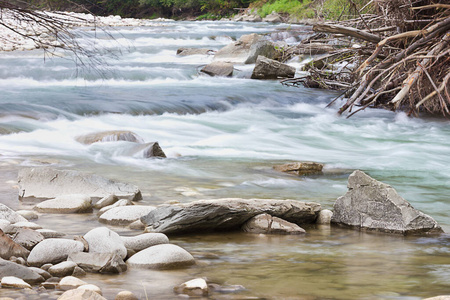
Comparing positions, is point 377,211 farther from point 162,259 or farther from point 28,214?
point 28,214

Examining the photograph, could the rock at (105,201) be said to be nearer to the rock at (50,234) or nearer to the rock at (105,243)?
the rock at (50,234)

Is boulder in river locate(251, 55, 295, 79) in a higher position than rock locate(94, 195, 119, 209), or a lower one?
higher

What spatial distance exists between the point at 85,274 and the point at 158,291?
1.53 feet

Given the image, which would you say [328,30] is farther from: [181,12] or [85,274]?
[181,12]

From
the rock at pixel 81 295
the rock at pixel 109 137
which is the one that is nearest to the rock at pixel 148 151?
the rock at pixel 109 137

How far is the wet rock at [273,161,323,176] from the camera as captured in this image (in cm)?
671

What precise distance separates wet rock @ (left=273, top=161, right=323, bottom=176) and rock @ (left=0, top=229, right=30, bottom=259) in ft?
12.7

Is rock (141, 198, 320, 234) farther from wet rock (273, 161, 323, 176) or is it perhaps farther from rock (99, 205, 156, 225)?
wet rock (273, 161, 323, 176)

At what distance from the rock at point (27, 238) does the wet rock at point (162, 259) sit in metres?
0.58

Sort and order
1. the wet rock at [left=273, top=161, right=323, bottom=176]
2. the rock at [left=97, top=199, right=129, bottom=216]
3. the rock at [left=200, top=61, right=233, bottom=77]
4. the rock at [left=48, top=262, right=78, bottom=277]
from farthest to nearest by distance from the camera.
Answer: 1. the rock at [left=200, top=61, right=233, bottom=77]
2. the wet rock at [left=273, top=161, right=323, bottom=176]
3. the rock at [left=97, top=199, right=129, bottom=216]
4. the rock at [left=48, top=262, right=78, bottom=277]

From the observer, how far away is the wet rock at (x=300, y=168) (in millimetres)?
6711

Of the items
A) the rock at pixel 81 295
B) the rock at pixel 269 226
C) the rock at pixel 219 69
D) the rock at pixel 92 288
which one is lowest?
the rock at pixel 269 226

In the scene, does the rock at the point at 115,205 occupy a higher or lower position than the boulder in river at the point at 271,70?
lower

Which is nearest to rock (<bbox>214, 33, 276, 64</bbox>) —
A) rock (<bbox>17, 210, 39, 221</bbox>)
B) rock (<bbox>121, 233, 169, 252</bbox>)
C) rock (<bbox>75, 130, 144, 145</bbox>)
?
rock (<bbox>75, 130, 144, 145</bbox>)
